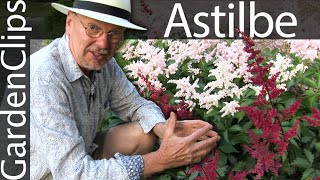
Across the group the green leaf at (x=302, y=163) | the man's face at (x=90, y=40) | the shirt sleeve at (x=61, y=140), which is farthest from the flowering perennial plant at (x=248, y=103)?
the man's face at (x=90, y=40)

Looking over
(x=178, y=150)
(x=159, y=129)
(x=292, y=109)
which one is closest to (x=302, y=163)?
(x=292, y=109)

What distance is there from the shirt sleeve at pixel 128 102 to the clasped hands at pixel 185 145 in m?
0.33

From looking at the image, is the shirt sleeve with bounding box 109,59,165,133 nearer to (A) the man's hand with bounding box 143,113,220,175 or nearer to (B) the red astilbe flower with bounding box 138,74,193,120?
(B) the red astilbe flower with bounding box 138,74,193,120

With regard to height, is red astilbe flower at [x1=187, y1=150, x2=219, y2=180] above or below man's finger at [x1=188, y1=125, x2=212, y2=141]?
below

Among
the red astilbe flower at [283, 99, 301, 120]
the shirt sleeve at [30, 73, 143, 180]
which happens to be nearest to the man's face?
the shirt sleeve at [30, 73, 143, 180]

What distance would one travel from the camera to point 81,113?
273cm

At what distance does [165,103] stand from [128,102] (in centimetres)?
29

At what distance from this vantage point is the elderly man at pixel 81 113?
97.7 inches

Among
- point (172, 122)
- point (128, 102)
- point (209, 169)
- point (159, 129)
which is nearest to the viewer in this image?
point (209, 169)

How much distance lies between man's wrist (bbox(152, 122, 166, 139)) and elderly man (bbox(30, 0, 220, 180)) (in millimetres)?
59

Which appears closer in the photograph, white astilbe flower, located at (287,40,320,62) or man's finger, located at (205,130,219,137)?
man's finger, located at (205,130,219,137)

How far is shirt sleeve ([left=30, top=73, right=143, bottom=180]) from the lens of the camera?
2.47 meters

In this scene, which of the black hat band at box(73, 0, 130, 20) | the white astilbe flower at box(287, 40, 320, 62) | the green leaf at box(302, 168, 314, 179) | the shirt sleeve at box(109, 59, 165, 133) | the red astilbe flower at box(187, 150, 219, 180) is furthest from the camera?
the shirt sleeve at box(109, 59, 165, 133)

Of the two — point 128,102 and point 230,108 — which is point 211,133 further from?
point 128,102
